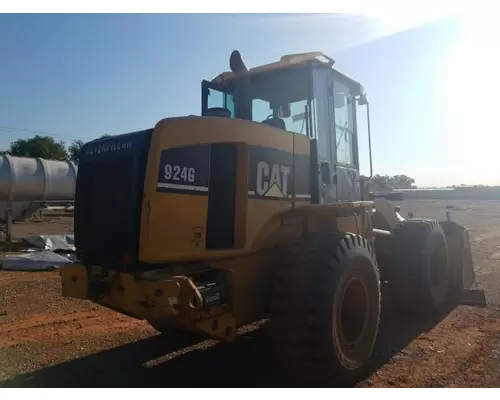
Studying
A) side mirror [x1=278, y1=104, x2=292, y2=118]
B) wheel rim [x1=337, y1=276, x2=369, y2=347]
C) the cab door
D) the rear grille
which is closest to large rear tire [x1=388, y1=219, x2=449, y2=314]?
the cab door

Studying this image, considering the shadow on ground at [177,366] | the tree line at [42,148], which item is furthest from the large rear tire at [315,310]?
the tree line at [42,148]

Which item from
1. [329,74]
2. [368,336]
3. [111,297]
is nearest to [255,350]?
[368,336]

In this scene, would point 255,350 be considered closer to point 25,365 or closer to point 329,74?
point 25,365

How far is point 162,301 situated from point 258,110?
280 cm

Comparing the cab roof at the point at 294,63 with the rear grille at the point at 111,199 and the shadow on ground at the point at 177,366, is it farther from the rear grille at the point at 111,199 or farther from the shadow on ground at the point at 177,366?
the shadow on ground at the point at 177,366

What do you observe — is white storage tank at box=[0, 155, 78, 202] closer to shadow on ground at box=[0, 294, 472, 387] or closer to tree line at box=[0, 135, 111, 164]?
shadow on ground at box=[0, 294, 472, 387]

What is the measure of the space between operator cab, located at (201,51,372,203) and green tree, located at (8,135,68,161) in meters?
49.6

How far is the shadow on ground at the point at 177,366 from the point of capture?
4738 millimetres

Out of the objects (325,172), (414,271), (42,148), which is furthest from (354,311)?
(42,148)

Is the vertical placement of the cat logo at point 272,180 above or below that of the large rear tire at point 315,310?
above

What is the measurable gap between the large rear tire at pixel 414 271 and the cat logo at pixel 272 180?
3.11m

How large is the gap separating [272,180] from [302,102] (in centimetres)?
123

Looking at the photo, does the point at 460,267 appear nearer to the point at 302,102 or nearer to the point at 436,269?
the point at 436,269

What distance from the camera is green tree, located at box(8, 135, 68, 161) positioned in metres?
51.9
